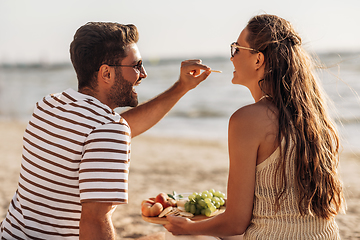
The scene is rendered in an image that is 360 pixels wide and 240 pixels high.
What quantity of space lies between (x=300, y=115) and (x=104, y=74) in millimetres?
1112

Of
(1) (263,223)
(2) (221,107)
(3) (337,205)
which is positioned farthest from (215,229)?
(2) (221,107)

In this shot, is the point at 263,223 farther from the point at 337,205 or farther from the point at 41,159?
the point at 41,159

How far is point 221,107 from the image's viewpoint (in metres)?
17.6

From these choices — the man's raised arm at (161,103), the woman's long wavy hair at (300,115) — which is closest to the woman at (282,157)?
the woman's long wavy hair at (300,115)

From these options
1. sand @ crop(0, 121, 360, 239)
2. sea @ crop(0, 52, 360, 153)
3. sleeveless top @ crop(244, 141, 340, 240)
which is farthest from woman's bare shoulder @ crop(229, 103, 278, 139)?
sand @ crop(0, 121, 360, 239)

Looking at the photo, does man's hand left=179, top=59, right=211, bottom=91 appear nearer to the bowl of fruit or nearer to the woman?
the woman

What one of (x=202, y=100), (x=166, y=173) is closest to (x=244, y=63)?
(x=166, y=173)

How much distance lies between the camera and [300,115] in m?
2.13

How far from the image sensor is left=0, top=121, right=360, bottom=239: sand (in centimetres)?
531

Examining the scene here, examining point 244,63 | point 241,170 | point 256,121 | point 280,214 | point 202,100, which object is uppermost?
point 244,63

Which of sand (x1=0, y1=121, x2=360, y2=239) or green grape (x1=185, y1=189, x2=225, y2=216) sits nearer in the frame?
green grape (x1=185, y1=189, x2=225, y2=216)

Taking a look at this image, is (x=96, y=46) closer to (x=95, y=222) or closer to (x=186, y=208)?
(x=95, y=222)

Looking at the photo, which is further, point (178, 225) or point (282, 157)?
point (178, 225)

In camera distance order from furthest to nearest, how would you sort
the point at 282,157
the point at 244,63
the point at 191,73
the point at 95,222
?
the point at 191,73 < the point at 244,63 < the point at 282,157 < the point at 95,222
